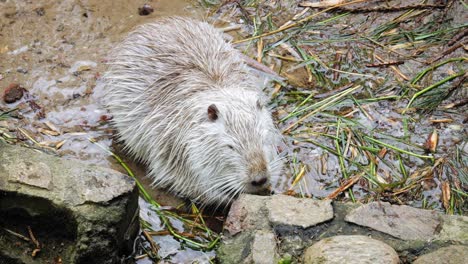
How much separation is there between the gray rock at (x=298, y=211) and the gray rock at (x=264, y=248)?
90 mm

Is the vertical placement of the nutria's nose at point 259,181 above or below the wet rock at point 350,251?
below

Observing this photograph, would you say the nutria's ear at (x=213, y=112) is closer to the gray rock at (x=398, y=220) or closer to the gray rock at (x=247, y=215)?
the gray rock at (x=247, y=215)

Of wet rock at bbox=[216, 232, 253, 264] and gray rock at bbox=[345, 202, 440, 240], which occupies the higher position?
gray rock at bbox=[345, 202, 440, 240]

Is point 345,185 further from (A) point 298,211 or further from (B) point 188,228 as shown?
(B) point 188,228

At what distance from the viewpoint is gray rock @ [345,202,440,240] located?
9.94 ft

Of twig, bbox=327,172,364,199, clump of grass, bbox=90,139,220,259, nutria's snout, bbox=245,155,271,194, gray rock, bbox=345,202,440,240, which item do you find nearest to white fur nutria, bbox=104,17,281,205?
nutria's snout, bbox=245,155,271,194

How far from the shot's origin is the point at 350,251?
9.14 feet

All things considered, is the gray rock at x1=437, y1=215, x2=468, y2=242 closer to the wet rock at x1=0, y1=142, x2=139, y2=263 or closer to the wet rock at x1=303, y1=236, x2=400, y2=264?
the wet rock at x1=303, y1=236, x2=400, y2=264

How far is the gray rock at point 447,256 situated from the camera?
8.95ft

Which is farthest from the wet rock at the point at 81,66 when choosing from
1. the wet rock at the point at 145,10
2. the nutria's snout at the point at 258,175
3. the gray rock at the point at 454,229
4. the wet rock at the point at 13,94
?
the gray rock at the point at 454,229

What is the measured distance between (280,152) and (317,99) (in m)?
0.60

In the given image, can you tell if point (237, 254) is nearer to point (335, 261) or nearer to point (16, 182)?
point (335, 261)

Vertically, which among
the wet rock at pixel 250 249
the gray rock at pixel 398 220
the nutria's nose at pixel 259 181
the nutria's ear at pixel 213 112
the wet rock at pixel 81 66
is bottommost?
the wet rock at pixel 81 66

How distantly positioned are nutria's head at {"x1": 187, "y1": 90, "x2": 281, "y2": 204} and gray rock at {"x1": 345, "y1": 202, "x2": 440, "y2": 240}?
22.5 inches
